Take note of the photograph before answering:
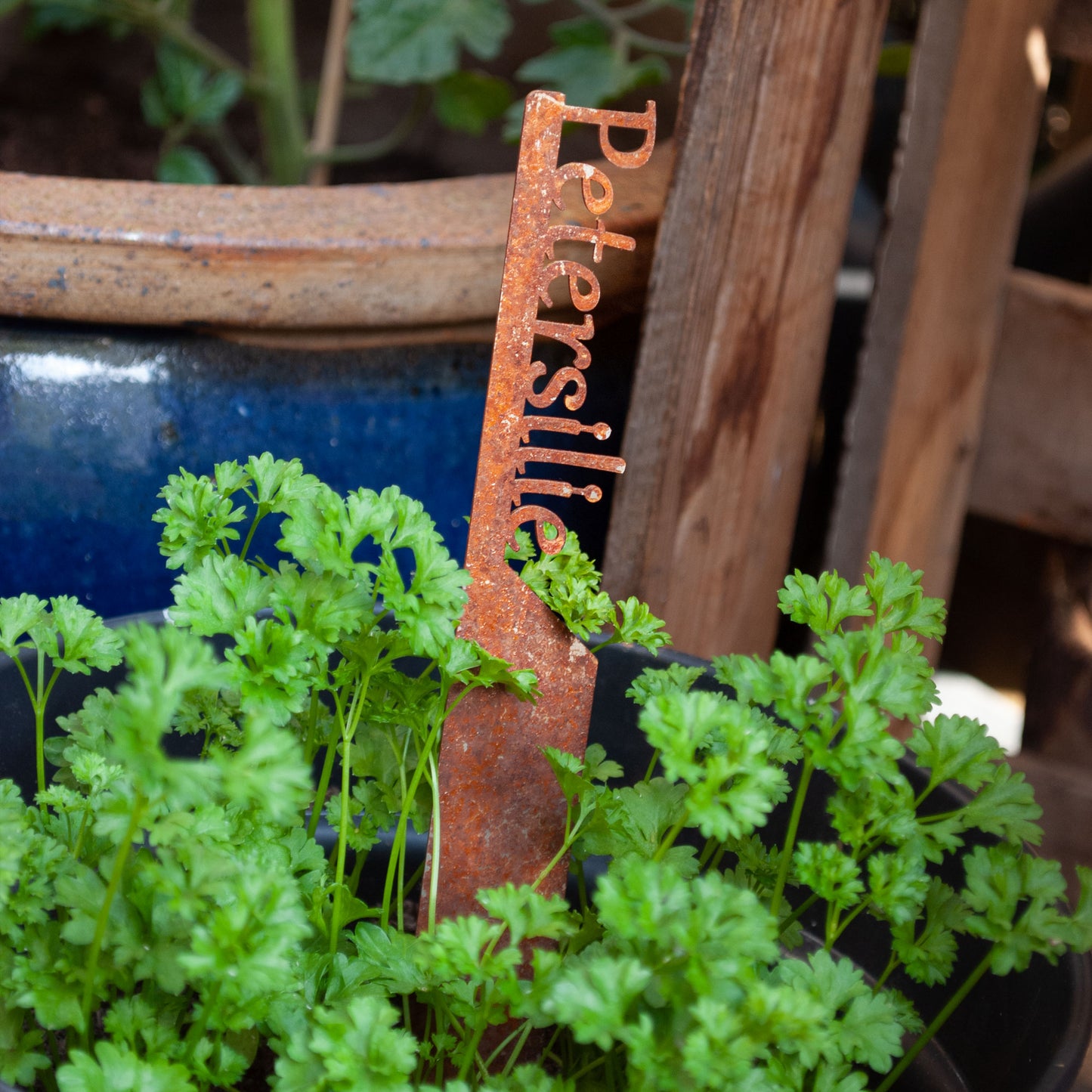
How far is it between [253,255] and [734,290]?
0.37 metres

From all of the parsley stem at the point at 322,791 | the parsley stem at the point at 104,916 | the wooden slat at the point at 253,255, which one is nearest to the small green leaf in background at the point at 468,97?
the wooden slat at the point at 253,255

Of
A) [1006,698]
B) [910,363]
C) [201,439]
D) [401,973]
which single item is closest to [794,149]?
[910,363]

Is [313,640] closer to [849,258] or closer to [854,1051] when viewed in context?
[854,1051]

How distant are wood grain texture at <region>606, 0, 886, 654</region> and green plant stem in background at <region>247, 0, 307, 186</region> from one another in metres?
0.65

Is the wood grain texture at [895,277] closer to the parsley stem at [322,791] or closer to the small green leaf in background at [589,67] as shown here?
the small green leaf in background at [589,67]

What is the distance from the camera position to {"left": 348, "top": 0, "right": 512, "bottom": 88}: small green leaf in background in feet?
4.19

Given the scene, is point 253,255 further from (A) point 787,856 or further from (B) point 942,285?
(B) point 942,285

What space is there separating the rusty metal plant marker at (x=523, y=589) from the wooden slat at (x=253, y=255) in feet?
1.07

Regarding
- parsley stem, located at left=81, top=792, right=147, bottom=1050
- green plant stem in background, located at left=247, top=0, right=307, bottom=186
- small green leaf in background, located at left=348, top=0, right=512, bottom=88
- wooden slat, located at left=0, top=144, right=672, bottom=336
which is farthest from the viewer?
green plant stem in background, located at left=247, top=0, right=307, bottom=186

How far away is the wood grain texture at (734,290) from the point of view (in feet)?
2.97

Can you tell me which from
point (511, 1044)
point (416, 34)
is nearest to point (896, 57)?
point (416, 34)

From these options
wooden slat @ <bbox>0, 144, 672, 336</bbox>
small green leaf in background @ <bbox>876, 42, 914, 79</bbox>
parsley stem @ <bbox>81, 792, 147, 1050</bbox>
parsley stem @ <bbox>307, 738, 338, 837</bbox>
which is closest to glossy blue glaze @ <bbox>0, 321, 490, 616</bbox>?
wooden slat @ <bbox>0, 144, 672, 336</bbox>

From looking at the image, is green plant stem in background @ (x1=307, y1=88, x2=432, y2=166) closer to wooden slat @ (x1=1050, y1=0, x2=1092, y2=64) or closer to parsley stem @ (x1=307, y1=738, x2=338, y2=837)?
wooden slat @ (x1=1050, y1=0, x2=1092, y2=64)

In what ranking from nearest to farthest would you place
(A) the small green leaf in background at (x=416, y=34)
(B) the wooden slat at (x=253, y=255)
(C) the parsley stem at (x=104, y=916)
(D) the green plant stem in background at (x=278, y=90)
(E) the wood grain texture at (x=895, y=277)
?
A: (C) the parsley stem at (x=104, y=916) < (B) the wooden slat at (x=253, y=255) < (E) the wood grain texture at (x=895, y=277) < (A) the small green leaf in background at (x=416, y=34) < (D) the green plant stem in background at (x=278, y=90)
